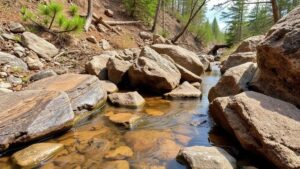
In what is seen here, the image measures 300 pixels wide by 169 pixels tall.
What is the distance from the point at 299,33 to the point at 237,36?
30232 millimetres

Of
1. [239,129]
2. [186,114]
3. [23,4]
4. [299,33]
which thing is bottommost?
[186,114]

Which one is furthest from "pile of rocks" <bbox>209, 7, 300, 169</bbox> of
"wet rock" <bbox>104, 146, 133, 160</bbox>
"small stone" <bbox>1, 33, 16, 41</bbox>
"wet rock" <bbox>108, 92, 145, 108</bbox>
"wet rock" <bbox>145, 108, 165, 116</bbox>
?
"small stone" <bbox>1, 33, 16, 41</bbox>

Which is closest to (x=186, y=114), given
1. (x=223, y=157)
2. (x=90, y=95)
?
(x=90, y=95)

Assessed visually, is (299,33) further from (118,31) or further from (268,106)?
(118,31)

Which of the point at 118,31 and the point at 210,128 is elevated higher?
the point at 118,31

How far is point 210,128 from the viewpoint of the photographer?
4609 mm

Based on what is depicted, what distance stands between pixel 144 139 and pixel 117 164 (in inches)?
33.6

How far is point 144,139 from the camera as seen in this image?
4.12 metres

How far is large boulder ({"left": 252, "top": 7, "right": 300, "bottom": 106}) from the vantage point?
13.1 ft

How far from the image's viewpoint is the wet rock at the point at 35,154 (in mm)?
3269

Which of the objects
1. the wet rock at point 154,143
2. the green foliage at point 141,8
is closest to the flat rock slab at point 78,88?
the wet rock at point 154,143

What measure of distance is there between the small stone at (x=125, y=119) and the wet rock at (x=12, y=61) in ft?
9.85

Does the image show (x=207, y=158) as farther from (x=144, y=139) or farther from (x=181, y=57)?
(x=181, y=57)

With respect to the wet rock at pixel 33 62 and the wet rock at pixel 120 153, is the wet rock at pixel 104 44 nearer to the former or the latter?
the wet rock at pixel 33 62
